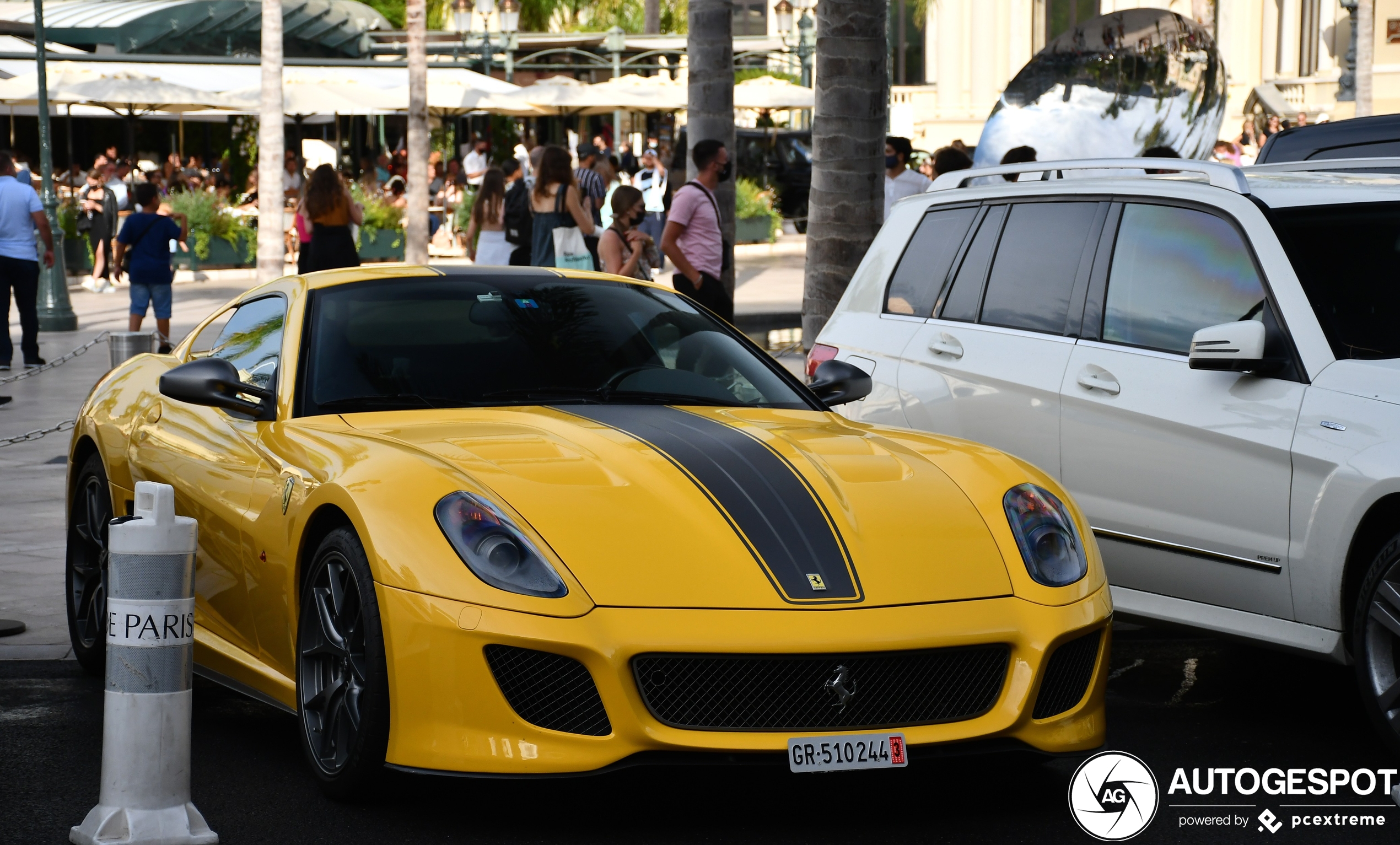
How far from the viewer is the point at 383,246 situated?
28.7 metres

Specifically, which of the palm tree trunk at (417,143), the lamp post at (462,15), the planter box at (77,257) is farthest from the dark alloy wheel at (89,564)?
the lamp post at (462,15)

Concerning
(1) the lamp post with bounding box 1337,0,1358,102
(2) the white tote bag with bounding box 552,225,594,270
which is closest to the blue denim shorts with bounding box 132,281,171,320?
(2) the white tote bag with bounding box 552,225,594,270

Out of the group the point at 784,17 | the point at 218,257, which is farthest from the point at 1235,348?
the point at 784,17

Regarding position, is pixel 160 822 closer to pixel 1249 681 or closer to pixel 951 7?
pixel 1249 681

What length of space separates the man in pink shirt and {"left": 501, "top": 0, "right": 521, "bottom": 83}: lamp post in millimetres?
28861

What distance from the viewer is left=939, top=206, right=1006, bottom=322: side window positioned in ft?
23.2

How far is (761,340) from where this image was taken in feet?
60.5

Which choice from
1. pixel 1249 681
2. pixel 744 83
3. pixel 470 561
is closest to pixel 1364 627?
pixel 1249 681

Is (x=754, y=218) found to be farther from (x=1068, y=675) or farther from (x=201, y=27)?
(x=1068, y=675)

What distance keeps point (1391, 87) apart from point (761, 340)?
4423cm

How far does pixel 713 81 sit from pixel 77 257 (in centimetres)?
1421

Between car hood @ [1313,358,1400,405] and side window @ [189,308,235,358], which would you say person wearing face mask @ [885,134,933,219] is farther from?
car hood @ [1313,358,1400,405]

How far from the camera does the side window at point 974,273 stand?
7062 millimetres

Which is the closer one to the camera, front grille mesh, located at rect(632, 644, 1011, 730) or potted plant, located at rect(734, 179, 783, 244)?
front grille mesh, located at rect(632, 644, 1011, 730)
